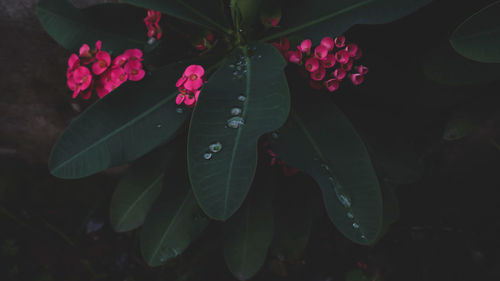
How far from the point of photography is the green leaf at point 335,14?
31.2 inches

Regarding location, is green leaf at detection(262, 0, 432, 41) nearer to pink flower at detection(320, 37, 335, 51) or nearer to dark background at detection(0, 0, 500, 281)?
pink flower at detection(320, 37, 335, 51)

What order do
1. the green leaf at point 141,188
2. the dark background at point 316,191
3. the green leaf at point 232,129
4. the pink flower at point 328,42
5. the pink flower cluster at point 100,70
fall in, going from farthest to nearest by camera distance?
1. the green leaf at point 141,188
2. the dark background at point 316,191
3. the pink flower cluster at point 100,70
4. the pink flower at point 328,42
5. the green leaf at point 232,129

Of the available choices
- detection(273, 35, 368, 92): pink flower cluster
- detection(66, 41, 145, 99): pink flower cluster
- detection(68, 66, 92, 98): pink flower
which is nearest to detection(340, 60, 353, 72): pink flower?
detection(273, 35, 368, 92): pink flower cluster

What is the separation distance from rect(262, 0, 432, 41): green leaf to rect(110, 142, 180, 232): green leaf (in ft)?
2.07

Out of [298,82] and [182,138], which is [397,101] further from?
[182,138]

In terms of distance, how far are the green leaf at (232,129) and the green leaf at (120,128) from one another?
177 mm

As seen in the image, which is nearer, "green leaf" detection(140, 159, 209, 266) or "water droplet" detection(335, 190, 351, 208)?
"water droplet" detection(335, 190, 351, 208)

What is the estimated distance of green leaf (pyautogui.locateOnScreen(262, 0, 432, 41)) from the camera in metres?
0.79

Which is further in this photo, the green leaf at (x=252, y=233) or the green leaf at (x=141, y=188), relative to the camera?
the green leaf at (x=141, y=188)

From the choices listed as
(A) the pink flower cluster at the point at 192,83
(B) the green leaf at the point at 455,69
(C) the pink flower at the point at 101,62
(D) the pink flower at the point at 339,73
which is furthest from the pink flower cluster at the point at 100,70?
(B) the green leaf at the point at 455,69

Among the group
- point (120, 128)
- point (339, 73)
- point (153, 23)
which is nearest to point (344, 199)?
point (339, 73)

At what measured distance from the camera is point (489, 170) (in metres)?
1.45

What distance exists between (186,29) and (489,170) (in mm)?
1332

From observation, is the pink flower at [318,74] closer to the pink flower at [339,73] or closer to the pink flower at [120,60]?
the pink flower at [339,73]
